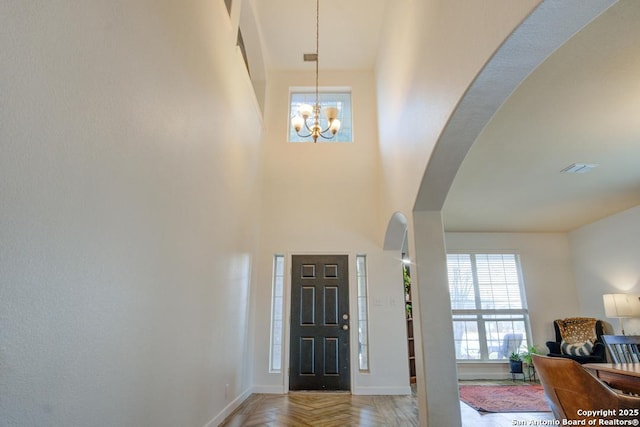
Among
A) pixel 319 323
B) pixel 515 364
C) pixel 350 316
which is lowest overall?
pixel 515 364

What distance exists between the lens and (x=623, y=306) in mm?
5238

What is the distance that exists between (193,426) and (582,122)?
443cm

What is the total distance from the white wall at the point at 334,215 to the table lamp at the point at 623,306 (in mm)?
3438

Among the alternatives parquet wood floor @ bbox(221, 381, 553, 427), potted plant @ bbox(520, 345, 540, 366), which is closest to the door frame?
parquet wood floor @ bbox(221, 381, 553, 427)

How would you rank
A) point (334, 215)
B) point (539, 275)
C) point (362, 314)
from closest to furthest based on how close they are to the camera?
point (362, 314), point (334, 215), point (539, 275)

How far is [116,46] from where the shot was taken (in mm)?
1643

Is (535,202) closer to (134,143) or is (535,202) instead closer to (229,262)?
(229,262)

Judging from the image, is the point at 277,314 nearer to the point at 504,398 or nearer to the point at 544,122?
the point at 504,398

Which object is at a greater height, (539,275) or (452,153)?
(452,153)

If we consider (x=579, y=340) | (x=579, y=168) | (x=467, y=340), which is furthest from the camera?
(x=467, y=340)

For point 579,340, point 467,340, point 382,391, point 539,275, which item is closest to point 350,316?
point 382,391

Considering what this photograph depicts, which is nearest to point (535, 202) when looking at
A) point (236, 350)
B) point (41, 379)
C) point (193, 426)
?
point (236, 350)

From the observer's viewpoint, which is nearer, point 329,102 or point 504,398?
point 504,398

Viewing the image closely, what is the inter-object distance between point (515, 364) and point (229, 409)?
16.8ft
